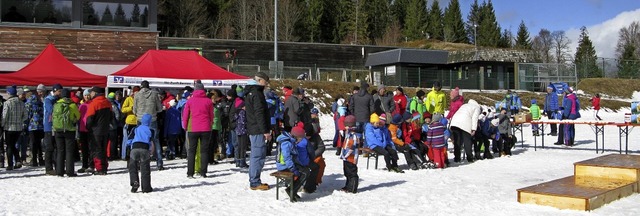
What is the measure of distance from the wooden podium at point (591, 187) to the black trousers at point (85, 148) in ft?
24.9

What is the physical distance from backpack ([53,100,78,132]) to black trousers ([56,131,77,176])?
0.35 feet

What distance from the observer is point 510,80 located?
137 ft

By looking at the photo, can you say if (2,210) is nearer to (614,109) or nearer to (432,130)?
(432,130)

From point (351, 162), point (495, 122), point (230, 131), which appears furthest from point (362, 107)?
point (351, 162)

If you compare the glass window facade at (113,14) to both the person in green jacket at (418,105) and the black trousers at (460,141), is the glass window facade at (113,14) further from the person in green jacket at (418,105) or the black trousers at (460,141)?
the black trousers at (460,141)

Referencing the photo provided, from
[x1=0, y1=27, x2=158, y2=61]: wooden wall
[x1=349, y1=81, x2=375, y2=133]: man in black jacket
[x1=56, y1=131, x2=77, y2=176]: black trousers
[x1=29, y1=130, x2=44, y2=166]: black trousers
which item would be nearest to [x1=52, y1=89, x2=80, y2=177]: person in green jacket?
[x1=56, y1=131, x2=77, y2=176]: black trousers

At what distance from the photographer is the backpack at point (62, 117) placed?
10.3 metres

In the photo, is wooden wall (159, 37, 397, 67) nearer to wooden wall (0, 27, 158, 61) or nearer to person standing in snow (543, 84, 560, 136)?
wooden wall (0, 27, 158, 61)

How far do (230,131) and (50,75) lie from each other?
5.47m

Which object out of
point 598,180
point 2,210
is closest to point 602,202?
point 598,180

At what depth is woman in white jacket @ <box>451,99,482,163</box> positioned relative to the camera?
484 inches

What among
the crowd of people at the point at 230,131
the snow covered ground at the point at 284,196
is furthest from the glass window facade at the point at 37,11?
the snow covered ground at the point at 284,196

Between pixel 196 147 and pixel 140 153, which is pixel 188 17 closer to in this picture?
pixel 196 147

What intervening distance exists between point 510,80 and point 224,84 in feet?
100
